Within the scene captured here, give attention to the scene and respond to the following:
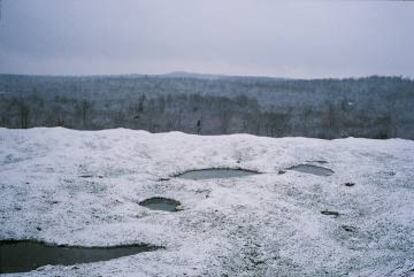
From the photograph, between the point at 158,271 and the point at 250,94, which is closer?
the point at 158,271

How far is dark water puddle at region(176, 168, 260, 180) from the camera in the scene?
97.7ft

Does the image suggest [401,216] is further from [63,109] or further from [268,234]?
[63,109]

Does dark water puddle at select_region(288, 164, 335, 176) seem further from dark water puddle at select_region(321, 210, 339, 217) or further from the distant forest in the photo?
the distant forest

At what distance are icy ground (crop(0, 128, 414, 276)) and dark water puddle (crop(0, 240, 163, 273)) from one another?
454 mm

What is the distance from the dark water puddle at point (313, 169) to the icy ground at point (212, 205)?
2.24ft

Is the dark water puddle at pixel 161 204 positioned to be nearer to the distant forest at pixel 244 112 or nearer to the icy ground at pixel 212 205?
the icy ground at pixel 212 205

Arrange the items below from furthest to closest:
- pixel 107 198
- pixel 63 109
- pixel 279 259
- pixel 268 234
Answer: pixel 63 109
pixel 107 198
pixel 268 234
pixel 279 259

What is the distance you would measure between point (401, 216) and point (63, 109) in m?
111

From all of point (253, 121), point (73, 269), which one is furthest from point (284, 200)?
point (253, 121)

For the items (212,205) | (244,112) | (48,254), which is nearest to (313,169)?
(212,205)

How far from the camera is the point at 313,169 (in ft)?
107

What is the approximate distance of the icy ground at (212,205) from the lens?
16.4 m

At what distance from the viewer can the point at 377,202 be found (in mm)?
24109

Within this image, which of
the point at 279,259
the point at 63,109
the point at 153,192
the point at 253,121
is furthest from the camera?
the point at 63,109
